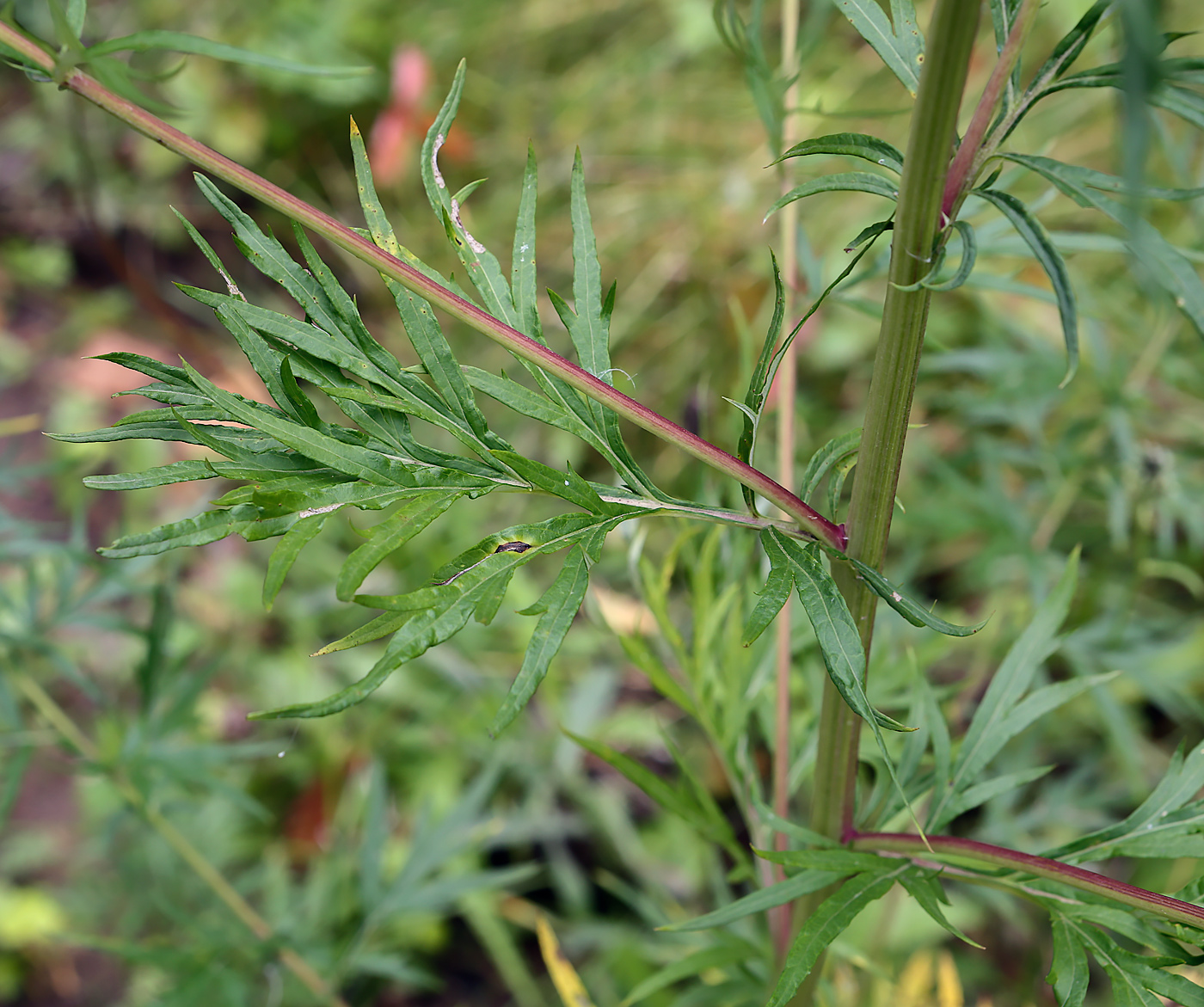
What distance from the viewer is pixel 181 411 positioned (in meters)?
0.38

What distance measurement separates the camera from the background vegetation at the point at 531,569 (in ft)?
3.05

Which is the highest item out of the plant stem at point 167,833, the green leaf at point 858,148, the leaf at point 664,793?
the green leaf at point 858,148

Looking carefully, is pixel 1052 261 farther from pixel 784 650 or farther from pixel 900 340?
pixel 784 650

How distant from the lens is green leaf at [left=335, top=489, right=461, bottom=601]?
348 millimetres

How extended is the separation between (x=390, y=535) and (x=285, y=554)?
0.04m

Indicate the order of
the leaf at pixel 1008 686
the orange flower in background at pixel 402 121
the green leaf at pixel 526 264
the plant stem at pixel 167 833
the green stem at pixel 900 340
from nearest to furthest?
the green stem at pixel 900 340, the green leaf at pixel 526 264, the leaf at pixel 1008 686, the plant stem at pixel 167 833, the orange flower in background at pixel 402 121

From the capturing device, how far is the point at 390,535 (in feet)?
1.20

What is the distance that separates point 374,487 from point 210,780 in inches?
25.0

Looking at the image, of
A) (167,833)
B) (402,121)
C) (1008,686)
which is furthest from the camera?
(402,121)

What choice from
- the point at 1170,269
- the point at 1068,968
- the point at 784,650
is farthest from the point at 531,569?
the point at 1170,269

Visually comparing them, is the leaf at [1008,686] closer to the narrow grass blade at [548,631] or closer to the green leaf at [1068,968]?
the green leaf at [1068,968]

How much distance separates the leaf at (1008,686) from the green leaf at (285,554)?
1.27ft

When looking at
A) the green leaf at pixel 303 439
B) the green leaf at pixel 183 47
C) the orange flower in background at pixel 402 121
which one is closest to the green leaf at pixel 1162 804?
the green leaf at pixel 303 439

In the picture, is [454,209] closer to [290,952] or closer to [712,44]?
[290,952]
